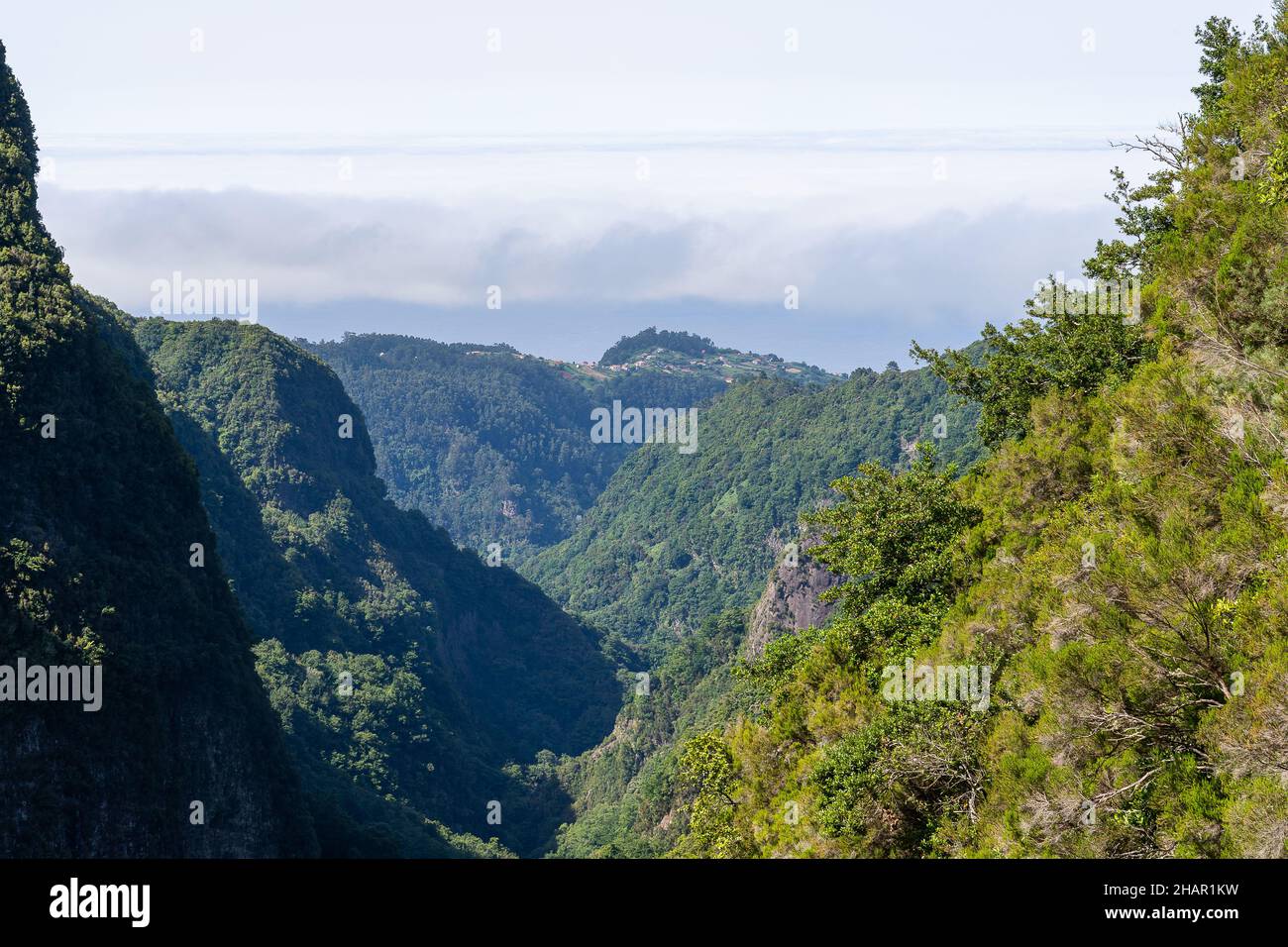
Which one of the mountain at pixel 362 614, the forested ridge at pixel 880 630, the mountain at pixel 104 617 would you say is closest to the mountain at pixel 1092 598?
the forested ridge at pixel 880 630

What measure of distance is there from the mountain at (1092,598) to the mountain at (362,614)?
7622 cm

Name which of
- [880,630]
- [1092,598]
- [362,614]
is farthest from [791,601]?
[1092,598]

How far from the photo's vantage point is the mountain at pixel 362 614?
118062 mm

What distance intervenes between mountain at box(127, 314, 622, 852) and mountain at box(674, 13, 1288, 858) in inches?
3001

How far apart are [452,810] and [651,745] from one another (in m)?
27.1

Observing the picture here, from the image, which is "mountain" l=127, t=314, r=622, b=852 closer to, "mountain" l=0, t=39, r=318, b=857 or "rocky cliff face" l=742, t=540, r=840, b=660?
"mountain" l=0, t=39, r=318, b=857

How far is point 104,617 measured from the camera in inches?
2339

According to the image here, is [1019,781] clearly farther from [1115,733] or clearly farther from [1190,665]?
[1190,665]

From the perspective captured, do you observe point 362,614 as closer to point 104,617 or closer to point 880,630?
point 104,617

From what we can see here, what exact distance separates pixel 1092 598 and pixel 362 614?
422 feet

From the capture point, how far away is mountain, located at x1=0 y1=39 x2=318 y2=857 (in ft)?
178
